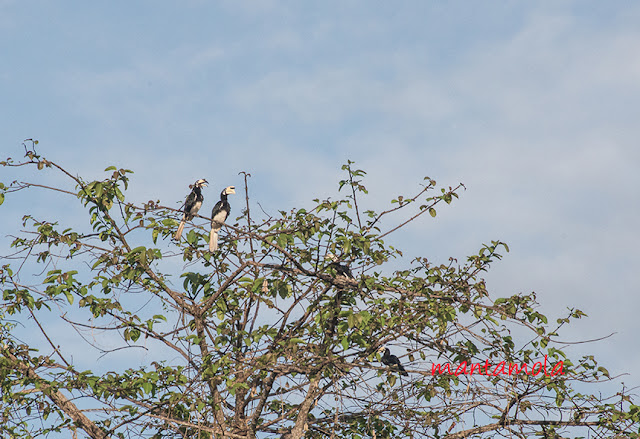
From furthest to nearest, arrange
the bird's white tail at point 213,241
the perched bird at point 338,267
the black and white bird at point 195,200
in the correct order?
the black and white bird at point 195,200, the bird's white tail at point 213,241, the perched bird at point 338,267

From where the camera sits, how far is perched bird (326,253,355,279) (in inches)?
313

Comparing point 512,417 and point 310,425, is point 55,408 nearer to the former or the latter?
point 310,425

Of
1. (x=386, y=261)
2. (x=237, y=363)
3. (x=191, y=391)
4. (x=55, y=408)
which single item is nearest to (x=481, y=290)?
(x=386, y=261)

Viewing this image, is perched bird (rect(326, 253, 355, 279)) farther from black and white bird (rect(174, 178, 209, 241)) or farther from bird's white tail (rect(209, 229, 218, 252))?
black and white bird (rect(174, 178, 209, 241))

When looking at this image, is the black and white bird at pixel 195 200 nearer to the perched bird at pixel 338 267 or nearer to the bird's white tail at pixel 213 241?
the bird's white tail at pixel 213 241

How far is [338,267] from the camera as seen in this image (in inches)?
321

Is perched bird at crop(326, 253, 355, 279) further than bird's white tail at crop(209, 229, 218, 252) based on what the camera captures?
No

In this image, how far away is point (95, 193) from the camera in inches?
311

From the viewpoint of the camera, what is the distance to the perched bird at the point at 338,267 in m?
7.96

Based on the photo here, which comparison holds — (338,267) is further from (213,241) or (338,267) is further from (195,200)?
(195,200)

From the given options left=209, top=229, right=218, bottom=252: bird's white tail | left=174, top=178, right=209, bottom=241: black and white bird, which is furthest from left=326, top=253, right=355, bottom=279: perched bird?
left=174, top=178, right=209, bottom=241: black and white bird

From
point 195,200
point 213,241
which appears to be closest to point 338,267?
point 213,241

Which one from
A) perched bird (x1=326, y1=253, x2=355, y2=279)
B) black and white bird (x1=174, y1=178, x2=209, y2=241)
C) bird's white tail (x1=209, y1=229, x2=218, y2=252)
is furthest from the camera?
black and white bird (x1=174, y1=178, x2=209, y2=241)

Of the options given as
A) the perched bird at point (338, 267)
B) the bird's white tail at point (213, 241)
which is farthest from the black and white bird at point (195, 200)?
the perched bird at point (338, 267)
